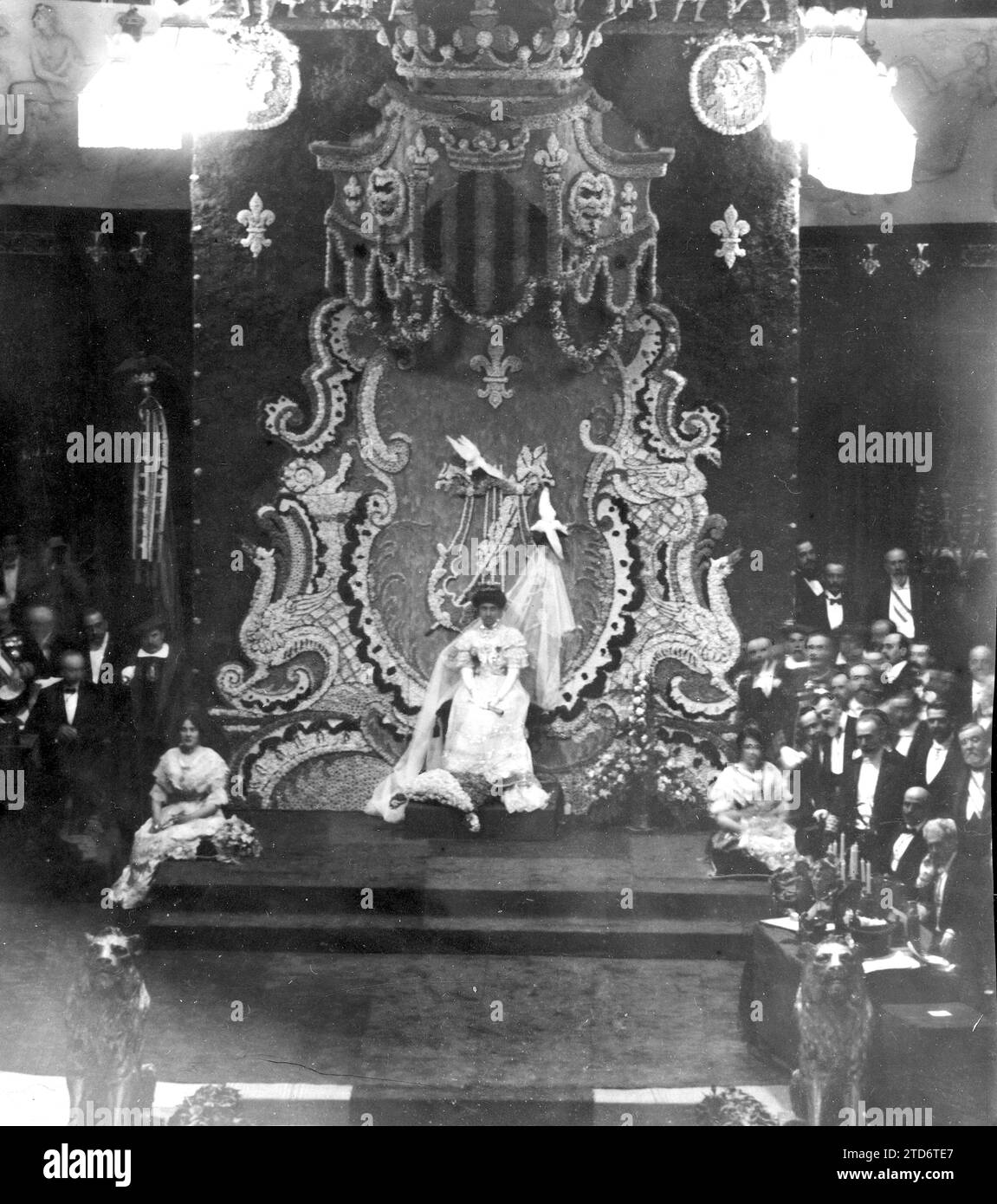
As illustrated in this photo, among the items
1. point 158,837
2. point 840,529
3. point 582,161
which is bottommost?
point 158,837

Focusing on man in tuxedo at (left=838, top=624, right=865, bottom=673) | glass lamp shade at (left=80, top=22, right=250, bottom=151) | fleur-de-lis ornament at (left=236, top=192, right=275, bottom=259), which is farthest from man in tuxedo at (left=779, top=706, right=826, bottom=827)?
glass lamp shade at (left=80, top=22, right=250, bottom=151)

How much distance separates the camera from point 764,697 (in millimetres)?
5824

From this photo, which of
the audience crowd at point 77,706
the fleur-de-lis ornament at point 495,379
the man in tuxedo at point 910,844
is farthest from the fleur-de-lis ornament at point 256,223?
the man in tuxedo at point 910,844

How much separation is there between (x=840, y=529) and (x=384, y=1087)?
2927 mm

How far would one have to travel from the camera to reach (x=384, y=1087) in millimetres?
5633

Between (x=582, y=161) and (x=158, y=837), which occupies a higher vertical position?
(x=582, y=161)

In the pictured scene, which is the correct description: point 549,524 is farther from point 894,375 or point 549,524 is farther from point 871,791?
point 871,791

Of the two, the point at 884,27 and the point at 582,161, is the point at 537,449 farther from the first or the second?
the point at 884,27

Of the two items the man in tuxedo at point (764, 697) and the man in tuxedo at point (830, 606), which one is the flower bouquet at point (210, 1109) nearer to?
the man in tuxedo at point (764, 697)

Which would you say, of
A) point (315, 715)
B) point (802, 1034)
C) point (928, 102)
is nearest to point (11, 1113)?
point (315, 715)

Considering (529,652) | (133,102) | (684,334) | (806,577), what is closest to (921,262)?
(684,334)

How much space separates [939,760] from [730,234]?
7.67 feet

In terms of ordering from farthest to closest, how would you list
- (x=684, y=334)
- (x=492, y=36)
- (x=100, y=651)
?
(x=100, y=651) < (x=684, y=334) < (x=492, y=36)

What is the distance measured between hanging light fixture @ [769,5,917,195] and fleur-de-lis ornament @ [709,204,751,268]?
358 millimetres
